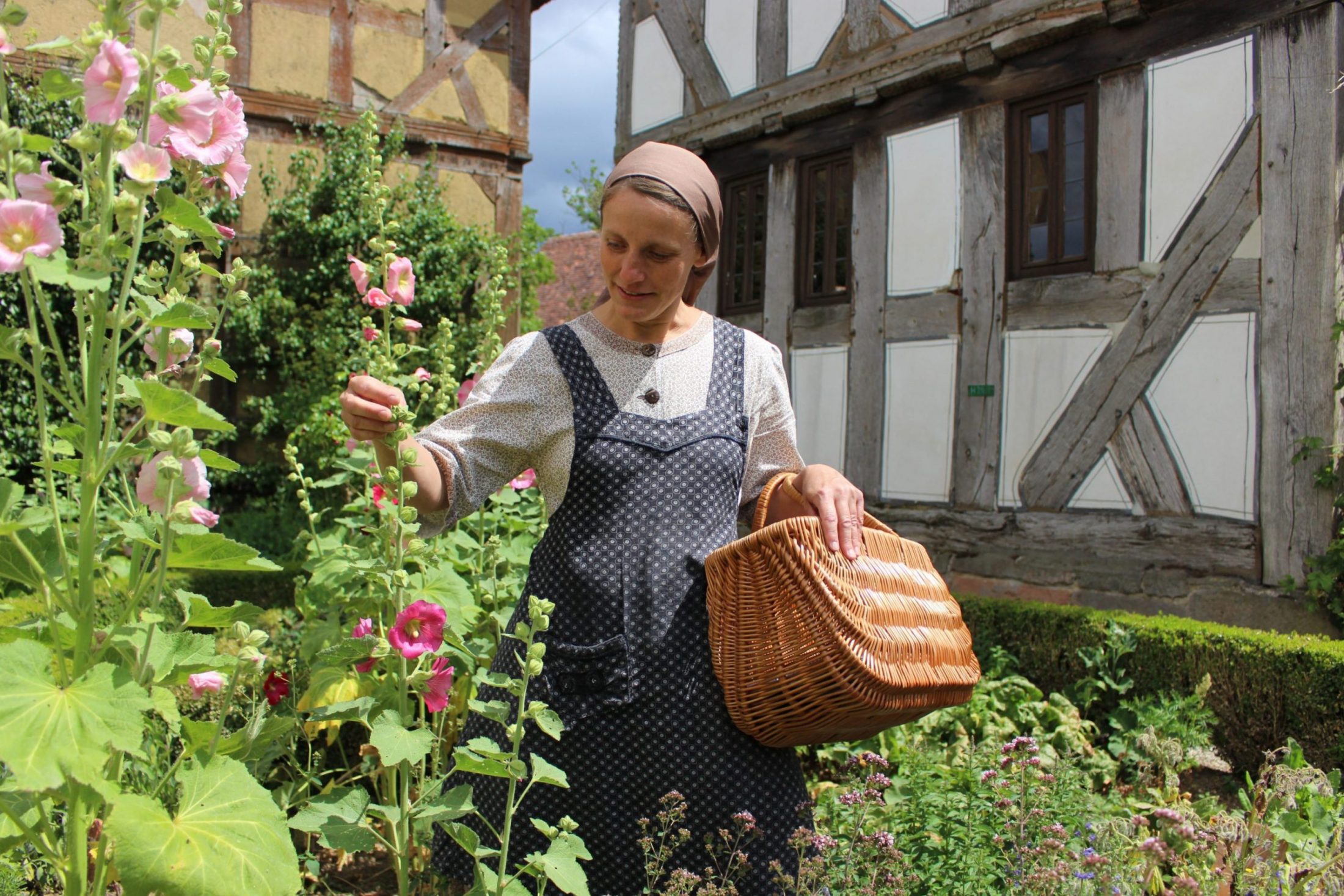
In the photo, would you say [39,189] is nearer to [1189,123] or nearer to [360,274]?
[360,274]

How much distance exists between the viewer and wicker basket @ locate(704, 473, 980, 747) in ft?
4.75

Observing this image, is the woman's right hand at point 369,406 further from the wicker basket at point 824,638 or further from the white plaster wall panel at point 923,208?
the white plaster wall panel at point 923,208

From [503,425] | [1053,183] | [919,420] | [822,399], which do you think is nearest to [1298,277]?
[1053,183]

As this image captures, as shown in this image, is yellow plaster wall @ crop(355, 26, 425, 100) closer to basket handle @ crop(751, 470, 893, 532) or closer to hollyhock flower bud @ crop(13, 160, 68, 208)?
basket handle @ crop(751, 470, 893, 532)

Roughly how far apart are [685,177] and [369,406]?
0.64 m

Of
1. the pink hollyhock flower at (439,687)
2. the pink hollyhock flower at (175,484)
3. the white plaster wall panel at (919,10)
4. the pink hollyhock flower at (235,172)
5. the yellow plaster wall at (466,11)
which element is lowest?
the pink hollyhock flower at (439,687)

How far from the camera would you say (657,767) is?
5.33ft

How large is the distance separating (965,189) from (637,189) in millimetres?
5334

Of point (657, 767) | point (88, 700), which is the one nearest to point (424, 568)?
point (657, 767)

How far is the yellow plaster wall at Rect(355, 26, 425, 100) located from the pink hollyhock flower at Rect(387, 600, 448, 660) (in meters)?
8.44

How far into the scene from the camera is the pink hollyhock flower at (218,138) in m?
1.00

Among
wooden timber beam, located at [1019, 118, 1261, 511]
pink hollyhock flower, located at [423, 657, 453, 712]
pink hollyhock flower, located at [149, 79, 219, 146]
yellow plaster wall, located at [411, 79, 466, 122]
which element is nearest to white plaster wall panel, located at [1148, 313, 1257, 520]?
wooden timber beam, located at [1019, 118, 1261, 511]

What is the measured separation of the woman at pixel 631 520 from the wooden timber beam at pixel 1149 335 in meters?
4.39

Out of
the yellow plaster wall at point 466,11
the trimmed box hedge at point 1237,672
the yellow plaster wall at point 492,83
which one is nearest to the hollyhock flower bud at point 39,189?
the trimmed box hedge at point 1237,672
